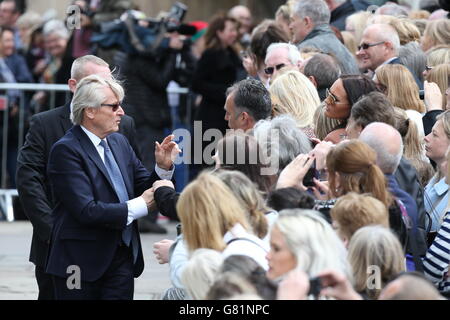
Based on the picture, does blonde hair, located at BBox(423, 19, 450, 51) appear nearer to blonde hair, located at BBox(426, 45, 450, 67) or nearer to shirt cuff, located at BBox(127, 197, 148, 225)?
blonde hair, located at BBox(426, 45, 450, 67)

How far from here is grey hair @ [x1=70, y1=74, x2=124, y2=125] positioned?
649 centimetres

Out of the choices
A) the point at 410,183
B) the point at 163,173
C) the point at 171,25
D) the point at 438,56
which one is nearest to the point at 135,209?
the point at 163,173

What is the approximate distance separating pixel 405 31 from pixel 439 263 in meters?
4.08

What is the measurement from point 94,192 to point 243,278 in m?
2.04

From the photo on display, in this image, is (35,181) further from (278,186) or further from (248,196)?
(248,196)

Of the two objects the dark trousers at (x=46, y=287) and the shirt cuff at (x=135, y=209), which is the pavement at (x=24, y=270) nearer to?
the dark trousers at (x=46, y=287)


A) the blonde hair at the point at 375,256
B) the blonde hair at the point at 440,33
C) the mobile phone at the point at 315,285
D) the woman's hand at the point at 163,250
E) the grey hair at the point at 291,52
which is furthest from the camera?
the blonde hair at the point at 440,33

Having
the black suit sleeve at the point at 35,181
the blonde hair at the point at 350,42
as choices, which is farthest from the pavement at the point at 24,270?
the blonde hair at the point at 350,42

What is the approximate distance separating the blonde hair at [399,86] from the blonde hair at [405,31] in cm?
176

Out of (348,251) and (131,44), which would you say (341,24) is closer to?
(131,44)

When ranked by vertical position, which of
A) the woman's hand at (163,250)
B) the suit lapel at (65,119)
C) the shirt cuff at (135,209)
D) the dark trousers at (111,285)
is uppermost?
the suit lapel at (65,119)

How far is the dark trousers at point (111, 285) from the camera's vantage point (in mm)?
6352

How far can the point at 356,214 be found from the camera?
530cm

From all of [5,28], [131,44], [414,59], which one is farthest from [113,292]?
[5,28]
